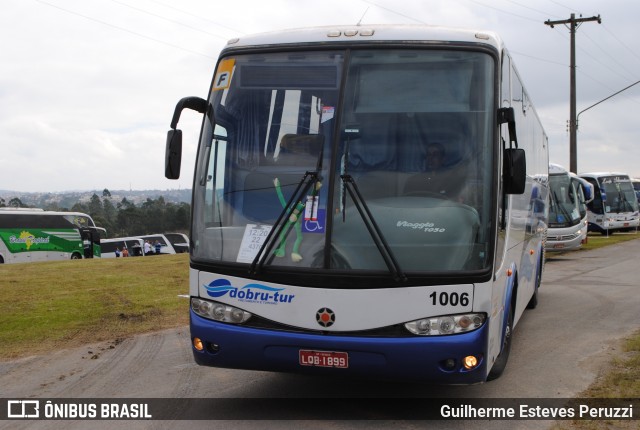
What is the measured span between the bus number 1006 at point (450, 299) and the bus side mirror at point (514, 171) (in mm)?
1055

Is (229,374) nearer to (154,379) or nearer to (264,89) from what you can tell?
(154,379)

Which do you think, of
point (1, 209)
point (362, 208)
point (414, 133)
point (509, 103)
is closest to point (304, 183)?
point (362, 208)

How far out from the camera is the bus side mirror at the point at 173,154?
6.50 m

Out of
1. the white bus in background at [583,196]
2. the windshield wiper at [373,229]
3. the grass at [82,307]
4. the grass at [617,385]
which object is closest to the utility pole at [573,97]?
the white bus in background at [583,196]

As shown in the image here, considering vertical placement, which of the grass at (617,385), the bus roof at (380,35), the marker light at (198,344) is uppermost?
the bus roof at (380,35)

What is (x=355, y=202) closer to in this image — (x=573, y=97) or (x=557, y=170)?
(x=557, y=170)

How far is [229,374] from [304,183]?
2.61m

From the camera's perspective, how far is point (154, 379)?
7.69 metres

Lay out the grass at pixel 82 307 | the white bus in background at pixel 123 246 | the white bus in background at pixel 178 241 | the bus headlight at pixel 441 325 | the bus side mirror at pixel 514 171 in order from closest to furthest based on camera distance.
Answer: the bus headlight at pixel 441 325, the bus side mirror at pixel 514 171, the grass at pixel 82 307, the white bus in background at pixel 123 246, the white bus in background at pixel 178 241

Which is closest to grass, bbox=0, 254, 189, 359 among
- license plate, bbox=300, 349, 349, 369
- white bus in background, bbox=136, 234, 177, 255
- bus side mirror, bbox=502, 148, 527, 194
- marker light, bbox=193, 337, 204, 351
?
marker light, bbox=193, 337, 204, 351

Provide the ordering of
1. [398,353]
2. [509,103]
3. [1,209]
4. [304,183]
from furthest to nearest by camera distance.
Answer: [1,209]
[509,103]
[304,183]
[398,353]

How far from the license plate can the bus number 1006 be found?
30.8 inches

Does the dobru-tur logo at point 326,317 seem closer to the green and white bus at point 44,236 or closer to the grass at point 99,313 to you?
the grass at point 99,313

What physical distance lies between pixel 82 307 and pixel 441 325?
8.82 metres
